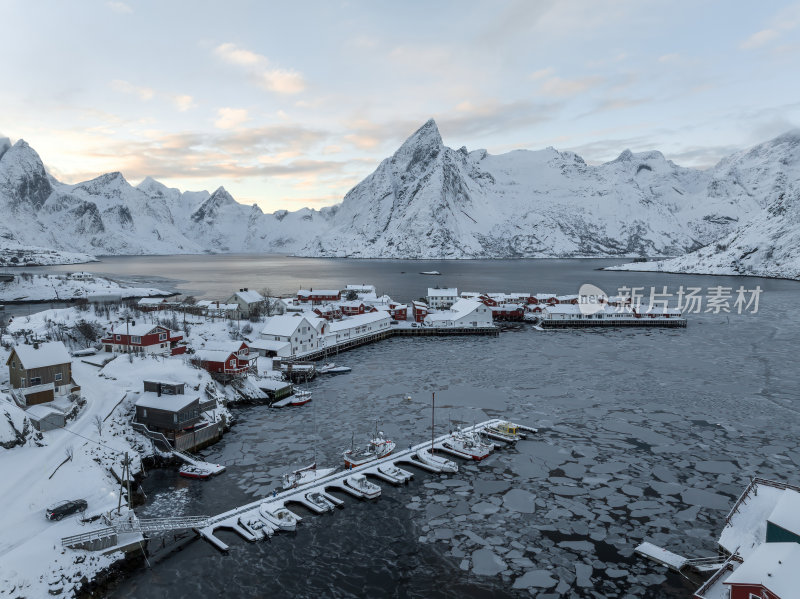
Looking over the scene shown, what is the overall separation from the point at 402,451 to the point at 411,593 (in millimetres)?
14697

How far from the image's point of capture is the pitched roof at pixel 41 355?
121ft

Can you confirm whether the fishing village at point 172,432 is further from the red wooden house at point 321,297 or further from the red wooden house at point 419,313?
the red wooden house at point 321,297

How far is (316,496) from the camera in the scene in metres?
30.2

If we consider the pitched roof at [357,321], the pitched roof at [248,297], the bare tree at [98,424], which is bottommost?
the bare tree at [98,424]

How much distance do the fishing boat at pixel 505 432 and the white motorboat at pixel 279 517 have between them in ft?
56.0

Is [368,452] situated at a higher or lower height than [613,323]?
lower

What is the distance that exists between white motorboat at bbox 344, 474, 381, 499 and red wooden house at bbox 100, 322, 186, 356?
3245 centimetres

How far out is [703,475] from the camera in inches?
1258

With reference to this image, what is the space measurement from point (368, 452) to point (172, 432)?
1440 centimetres

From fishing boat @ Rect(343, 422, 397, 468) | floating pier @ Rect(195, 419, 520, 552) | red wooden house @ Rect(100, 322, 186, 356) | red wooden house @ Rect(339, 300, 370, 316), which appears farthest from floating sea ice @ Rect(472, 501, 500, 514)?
red wooden house @ Rect(339, 300, 370, 316)

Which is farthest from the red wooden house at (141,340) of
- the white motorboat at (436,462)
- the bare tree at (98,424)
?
the white motorboat at (436,462)

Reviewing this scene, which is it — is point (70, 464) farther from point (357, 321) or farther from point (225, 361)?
point (357, 321)

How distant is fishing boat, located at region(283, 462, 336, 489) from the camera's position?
1233 inches

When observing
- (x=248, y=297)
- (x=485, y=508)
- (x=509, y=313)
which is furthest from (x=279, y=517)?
(x=509, y=313)
